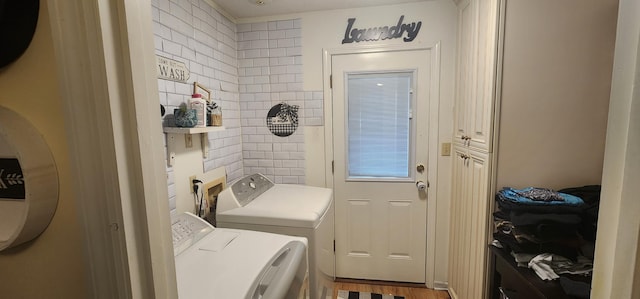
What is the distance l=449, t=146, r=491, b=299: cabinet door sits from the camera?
1.47 metres

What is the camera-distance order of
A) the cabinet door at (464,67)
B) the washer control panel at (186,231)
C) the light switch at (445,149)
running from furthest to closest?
the light switch at (445,149)
the cabinet door at (464,67)
the washer control panel at (186,231)

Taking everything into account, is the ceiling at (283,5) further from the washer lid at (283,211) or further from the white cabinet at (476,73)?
the washer lid at (283,211)

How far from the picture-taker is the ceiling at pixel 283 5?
1961 millimetres

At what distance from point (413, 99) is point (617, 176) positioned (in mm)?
1736

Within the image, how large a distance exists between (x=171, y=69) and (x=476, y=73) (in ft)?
5.77

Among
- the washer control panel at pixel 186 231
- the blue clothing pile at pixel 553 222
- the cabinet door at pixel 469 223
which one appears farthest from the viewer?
the cabinet door at pixel 469 223

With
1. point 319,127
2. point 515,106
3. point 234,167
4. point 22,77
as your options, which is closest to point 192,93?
point 234,167

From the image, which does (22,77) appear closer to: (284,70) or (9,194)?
(9,194)

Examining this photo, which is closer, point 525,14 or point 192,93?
point 525,14

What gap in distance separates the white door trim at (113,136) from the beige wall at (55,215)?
0.18 feet

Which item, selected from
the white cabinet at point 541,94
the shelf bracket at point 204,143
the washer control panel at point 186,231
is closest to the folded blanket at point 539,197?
the white cabinet at point 541,94

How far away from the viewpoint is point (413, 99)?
6.93 ft

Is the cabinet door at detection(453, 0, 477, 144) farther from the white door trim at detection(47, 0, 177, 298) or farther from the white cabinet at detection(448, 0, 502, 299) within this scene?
the white door trim at detection(47, 0, 177, 298)

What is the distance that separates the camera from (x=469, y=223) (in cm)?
168
